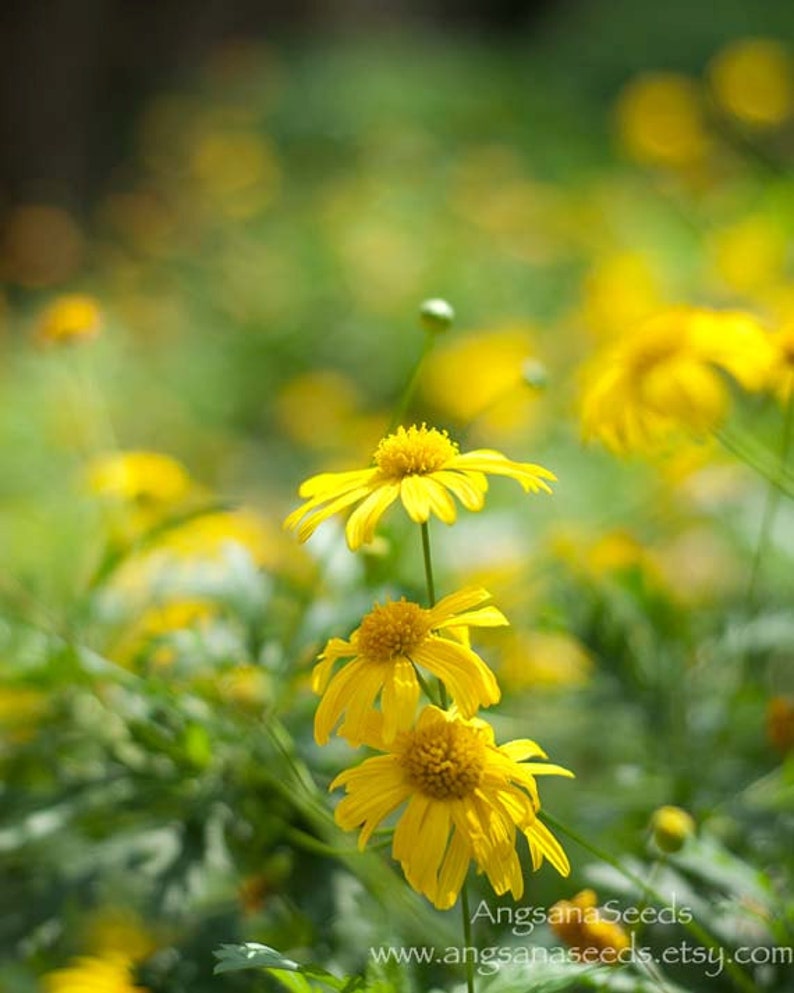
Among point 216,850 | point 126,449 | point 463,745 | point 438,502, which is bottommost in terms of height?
point 126,449

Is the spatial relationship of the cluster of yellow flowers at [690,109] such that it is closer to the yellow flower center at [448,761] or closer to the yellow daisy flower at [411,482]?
the yellow daisy flower at [411,482]

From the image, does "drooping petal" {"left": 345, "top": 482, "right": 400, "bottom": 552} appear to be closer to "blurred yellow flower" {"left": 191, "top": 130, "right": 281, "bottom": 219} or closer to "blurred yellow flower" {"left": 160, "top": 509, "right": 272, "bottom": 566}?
"blurred yellow flower" {"left": 160, "top": 509, "right": 272, "bottom": 566}

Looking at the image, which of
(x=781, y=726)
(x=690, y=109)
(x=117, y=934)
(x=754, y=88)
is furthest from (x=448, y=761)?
(x=690, y=109)

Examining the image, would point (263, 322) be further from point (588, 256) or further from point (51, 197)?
point (51, 197)

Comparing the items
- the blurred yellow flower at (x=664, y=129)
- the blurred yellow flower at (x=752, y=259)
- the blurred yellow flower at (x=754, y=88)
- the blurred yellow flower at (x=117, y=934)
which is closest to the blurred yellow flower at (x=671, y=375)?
the blurred yellow flower at (x=117, y=934)

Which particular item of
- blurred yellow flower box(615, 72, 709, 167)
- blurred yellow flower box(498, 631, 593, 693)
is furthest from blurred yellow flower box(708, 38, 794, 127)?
blurred yellow flower box(498, 631, 593, 693)

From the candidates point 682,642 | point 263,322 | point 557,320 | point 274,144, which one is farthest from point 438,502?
point 274,144

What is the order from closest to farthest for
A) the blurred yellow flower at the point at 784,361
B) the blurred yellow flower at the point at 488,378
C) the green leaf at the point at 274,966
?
the green leaf at the point at 274,966 < the blurred yellow flower at the point at 784,361 < the blurred yellow flower at the point at 488,378
